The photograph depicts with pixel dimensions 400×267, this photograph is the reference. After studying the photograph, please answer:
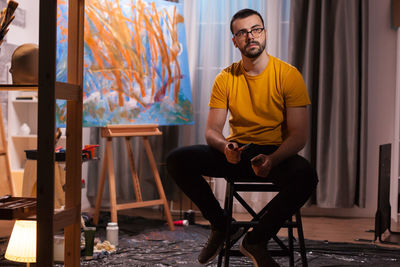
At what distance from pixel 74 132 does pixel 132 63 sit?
184 cm

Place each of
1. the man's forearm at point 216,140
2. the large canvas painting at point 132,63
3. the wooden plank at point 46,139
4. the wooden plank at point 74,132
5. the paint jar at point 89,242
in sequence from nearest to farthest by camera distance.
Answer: the wooden plank at point 46,139 → the wooden plank at point 74,132 → the man's forearm at point 216,140 → the paint jar at point 89,242 → the large canvas painting at point 132,63

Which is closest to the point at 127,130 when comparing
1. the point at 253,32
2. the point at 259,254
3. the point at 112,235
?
the point at 112,235

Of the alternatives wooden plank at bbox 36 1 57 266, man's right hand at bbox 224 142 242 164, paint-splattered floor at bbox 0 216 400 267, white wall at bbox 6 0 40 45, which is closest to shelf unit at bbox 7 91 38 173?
white wall at bbox 6 0 40 45

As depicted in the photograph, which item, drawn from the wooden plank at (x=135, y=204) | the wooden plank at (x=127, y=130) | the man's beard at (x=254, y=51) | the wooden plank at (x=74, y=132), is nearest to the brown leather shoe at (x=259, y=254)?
the wooden plank at (x=74, y=132)

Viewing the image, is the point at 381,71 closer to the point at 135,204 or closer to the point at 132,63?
the point at 132,63

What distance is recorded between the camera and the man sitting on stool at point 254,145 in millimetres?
2021

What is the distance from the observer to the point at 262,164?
6.66ft

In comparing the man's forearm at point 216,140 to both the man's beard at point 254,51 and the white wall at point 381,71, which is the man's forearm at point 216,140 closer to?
the man's beard at point 254,51

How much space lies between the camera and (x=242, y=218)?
3906 millimetres

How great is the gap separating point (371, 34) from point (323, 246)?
1.89 m

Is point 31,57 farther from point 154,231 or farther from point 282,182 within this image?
point 154,231

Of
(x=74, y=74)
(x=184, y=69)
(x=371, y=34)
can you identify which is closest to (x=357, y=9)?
(x=371, y=34)

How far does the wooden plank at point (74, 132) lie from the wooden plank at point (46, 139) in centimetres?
18

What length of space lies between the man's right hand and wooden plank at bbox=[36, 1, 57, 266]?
868mm
